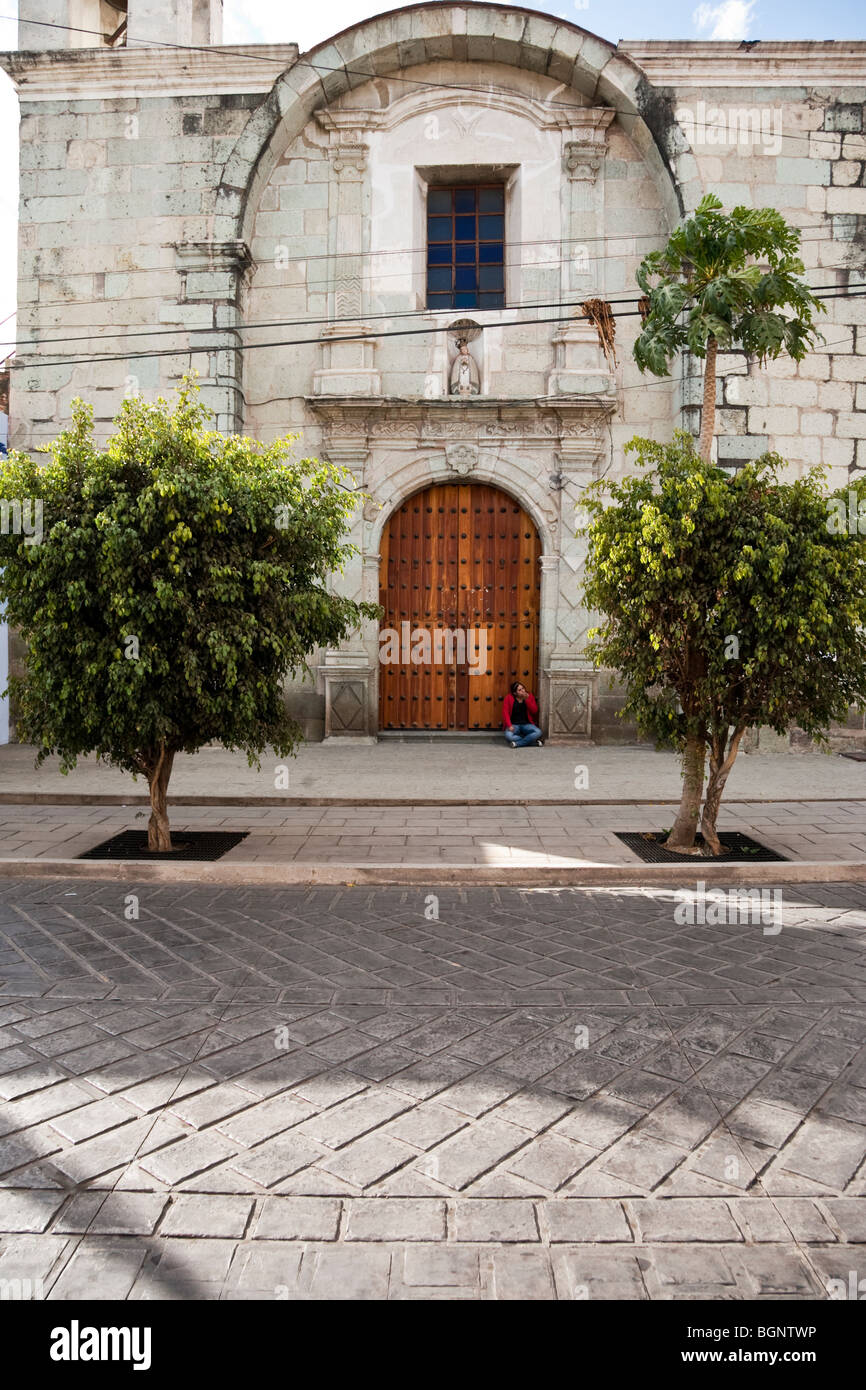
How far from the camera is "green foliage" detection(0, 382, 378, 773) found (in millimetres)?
6430

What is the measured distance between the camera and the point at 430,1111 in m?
3.20

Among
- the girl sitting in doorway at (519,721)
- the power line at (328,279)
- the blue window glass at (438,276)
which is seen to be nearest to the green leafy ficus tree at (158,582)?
the girl sitting in doorway at (519,721)

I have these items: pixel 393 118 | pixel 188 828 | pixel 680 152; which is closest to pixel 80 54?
pixel 393 118

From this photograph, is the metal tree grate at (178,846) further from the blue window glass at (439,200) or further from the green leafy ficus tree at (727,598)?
the blue window glass at (439,200)

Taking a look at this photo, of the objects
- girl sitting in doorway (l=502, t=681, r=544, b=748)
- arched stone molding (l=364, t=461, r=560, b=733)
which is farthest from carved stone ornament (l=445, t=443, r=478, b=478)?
girl sitting in doorway (l=502, t=681, r=544, b=748)

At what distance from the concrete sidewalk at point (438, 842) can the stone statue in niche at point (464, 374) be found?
23.7ft

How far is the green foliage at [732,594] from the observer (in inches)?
259

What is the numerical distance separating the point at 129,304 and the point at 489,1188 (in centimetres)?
1405

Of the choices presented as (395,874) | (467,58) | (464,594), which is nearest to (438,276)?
(467,58)

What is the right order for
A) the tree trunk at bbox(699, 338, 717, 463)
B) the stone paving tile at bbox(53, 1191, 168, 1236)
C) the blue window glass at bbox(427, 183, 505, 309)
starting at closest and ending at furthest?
the stone paving tile at bbox(53, 1191, 168, 1236), the tree trunk at bbox(699, 338, 717, 463), the blue window glass at bbox(427, 183, 505, 309)

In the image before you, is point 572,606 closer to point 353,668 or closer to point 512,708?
point 512,708

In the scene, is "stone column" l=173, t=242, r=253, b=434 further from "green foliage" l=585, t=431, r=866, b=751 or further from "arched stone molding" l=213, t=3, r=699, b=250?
"green foliage" l=585, t=431, r=866, b=751

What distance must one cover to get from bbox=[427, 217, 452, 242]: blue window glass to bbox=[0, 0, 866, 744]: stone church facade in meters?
0.52
